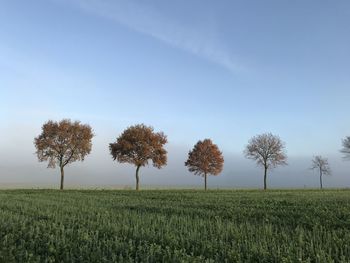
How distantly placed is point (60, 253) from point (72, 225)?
20.8 feet

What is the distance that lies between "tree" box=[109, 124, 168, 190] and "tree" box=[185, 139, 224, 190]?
35.8 ft

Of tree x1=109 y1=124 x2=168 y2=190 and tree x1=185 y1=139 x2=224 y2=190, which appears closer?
tree x1=109 y1=124 x2=168 y2=190

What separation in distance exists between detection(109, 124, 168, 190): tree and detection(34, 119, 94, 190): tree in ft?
18.5

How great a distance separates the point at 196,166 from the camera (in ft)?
287

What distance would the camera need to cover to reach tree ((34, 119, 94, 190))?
74562mm

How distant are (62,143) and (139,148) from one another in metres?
13.4

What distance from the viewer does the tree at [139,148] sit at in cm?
7619

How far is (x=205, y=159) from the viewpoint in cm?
8675

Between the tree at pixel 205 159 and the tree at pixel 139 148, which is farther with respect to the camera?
the tree at pixel 205 159

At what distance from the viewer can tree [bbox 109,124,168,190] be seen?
76.2 meters

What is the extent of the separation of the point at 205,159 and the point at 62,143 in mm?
28330

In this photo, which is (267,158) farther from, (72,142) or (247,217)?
(247,217)

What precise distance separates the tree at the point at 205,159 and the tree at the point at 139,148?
10.9 m

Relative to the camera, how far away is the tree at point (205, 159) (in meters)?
86.5
